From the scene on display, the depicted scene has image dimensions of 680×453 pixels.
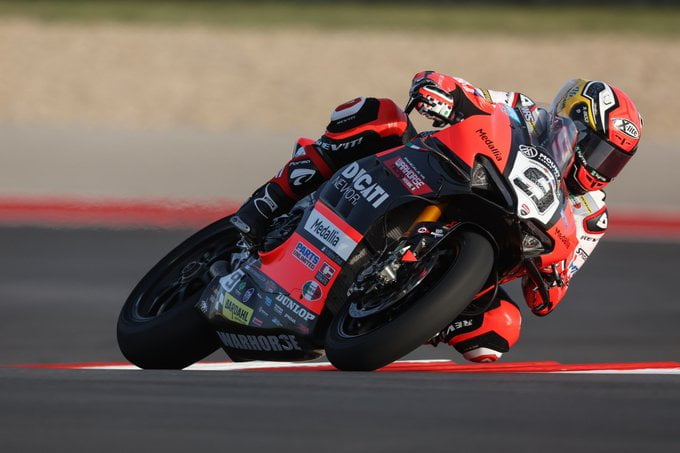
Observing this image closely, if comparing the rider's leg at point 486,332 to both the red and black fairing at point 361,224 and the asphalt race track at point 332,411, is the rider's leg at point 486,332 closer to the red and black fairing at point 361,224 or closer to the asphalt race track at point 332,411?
the red and black fairing at point 361,224

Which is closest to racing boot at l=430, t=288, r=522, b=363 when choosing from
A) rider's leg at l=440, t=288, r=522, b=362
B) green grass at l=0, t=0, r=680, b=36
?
rider's leg at l=440, t=288, r=522, b=362

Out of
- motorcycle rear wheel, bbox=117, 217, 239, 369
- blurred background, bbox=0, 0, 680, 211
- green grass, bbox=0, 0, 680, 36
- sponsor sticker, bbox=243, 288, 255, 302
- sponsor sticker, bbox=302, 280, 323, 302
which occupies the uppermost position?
sponsor sticker, bbox=302, 280, 323, 302

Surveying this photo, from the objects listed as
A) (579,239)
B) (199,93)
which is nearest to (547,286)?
(579,239)

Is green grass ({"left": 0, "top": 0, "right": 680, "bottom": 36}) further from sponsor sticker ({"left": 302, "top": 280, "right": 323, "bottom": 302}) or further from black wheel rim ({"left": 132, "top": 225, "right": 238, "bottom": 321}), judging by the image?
sponsor sticker ({"left": 302, "top": 280, "right": 323, "bottom": 302})

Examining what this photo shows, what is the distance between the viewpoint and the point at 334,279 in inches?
178

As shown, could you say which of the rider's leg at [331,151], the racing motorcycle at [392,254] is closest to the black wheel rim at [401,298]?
the racing motorcycle at [392,254]

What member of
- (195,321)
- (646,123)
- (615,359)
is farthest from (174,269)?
(646,123)

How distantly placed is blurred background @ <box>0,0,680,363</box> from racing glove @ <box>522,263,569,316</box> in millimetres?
1197

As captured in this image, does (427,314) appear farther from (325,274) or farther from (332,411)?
(325,274)

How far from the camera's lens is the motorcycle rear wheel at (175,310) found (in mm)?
5020

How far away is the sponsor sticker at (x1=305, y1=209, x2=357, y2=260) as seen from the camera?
4496 millimetres

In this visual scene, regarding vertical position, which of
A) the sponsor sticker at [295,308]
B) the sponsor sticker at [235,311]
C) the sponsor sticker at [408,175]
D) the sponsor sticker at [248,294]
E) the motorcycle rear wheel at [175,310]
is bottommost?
the motorcycle rear wheel at [175,310]

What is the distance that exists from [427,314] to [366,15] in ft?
54.6

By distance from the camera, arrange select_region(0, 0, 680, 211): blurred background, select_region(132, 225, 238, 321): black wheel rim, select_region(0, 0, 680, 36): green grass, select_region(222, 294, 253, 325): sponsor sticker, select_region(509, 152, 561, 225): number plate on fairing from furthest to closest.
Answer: select_region(0, 0, 680, 36): green grass
select_region(0, 0, 680, 211): blurred background
select_region(132, 225, 238, 321): black wheel rim
select_region(222, 294, 253, 325): sponsor sticker
select_region(509, 152, 561, 225): number plate on fairing
